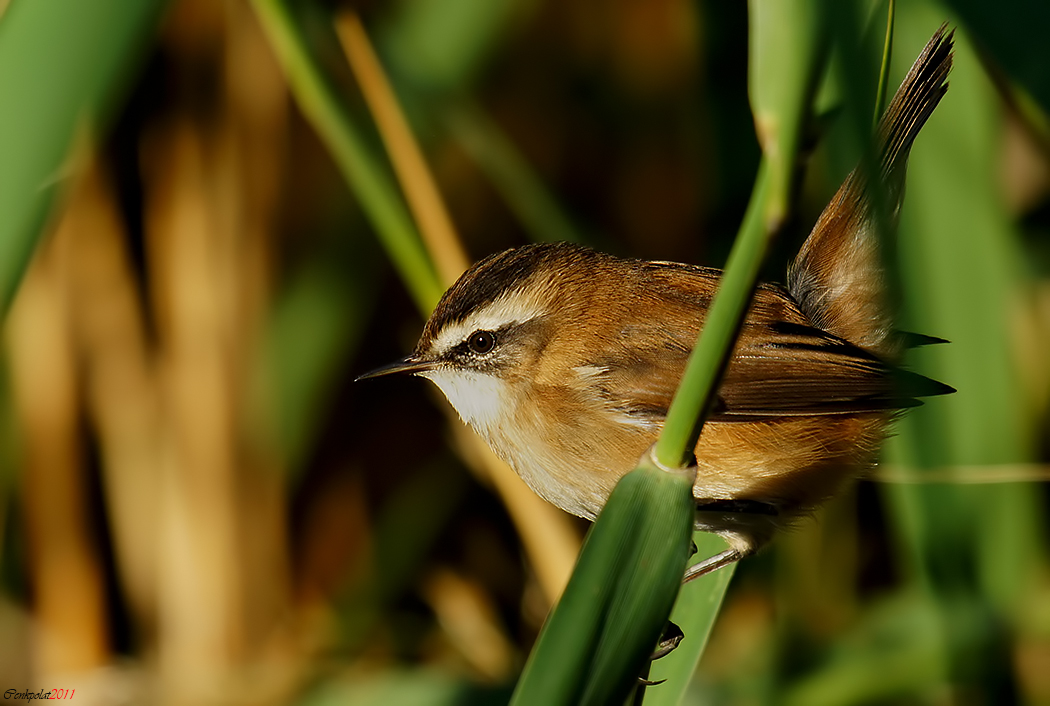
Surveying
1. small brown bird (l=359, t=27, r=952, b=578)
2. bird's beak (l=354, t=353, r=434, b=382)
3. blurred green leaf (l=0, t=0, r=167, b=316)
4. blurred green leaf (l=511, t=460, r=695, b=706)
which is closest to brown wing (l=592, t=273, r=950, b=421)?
small brown bird (l=359, t=27, r=952, b=578)

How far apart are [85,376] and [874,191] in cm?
252

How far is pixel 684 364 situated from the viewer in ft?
6.48

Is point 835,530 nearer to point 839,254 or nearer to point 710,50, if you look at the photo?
point 839,254

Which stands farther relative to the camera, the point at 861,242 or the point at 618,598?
the point at 861,242

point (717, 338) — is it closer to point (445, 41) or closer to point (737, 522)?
point (737, 522)

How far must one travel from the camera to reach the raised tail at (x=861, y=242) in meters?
1.95

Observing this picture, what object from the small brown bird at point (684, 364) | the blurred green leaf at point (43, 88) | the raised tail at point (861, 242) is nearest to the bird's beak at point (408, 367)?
the small brown bird at point (684, 364)

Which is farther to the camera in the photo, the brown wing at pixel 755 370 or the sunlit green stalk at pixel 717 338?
the brown wing at pixel 755 370

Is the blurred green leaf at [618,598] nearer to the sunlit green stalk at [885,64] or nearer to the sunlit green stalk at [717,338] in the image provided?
the sunlit green stalk at [717,338]

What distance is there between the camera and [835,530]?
2.89m

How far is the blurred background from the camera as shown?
2.11 m

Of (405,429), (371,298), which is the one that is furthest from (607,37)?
(405,429)

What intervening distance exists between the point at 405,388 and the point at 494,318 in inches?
60.1

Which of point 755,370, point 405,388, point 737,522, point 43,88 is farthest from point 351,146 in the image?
point 405,388
